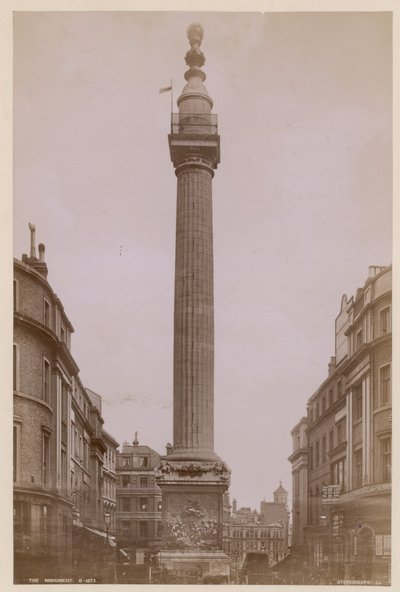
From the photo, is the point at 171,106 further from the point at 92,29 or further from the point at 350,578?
the point at 350,578

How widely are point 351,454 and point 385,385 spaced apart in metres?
1.99

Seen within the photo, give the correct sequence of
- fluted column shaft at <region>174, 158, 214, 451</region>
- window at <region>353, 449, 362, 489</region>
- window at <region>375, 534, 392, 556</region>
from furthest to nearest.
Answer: fluted column shaft at <region>174, 158, 214, 451</region>
window at <region>353, 449, 362, 489</region>
window at <region>375, 534, 392, 556</region>

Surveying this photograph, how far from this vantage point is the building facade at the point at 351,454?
1600cm

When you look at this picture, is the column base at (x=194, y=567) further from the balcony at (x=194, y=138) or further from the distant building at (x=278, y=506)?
the balcony at (x=194, y=138)

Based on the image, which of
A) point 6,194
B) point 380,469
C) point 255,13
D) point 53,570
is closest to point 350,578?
point 380,469

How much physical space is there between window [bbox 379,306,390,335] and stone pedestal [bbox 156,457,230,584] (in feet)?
14.8

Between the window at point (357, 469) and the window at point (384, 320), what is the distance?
7.68 ft

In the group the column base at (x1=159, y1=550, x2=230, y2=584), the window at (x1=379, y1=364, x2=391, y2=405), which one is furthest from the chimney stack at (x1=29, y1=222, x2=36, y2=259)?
the window at (x1=379, y1=364, x2=391, y2=405)

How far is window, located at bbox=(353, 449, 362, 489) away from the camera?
673 inches

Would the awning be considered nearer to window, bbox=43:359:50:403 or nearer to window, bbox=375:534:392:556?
window, bbox=43:359:50:403

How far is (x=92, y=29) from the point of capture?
52.6 ft

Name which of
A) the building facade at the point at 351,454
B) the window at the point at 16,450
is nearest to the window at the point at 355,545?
the building facade at the point at 351,454

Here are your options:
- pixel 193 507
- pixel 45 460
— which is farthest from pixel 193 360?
pixel 45 460

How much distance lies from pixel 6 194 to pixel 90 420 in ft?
15.1
